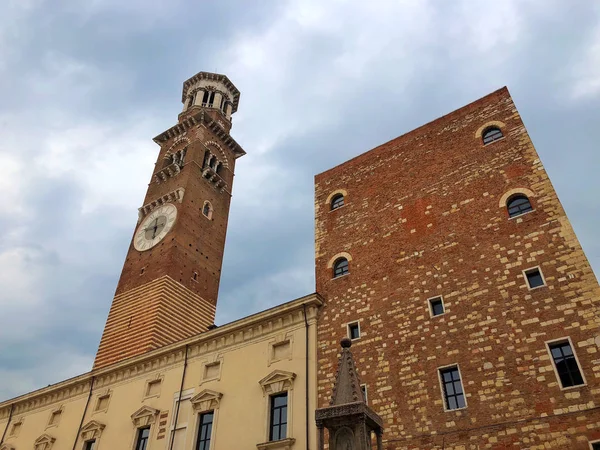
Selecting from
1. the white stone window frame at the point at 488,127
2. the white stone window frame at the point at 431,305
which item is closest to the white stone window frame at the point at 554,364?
the white stone window frame at the point at 431,305

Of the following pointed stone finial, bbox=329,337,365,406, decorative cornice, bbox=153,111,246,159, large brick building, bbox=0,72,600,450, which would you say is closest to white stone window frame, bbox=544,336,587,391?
large brick building, bbox=0,72,600,450

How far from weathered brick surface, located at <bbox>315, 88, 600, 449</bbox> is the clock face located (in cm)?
1513

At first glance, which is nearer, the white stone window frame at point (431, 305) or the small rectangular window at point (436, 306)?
the white stone window frame at point (431, 305)

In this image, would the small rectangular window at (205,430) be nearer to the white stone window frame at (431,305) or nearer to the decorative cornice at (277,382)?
the decorative cornice at (277,382)

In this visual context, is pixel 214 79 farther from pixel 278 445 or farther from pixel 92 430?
pixel 278 445

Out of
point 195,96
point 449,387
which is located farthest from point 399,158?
point 195,96

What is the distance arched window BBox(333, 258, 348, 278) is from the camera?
20141 mm

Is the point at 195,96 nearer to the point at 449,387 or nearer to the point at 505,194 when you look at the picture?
the point at 505,194

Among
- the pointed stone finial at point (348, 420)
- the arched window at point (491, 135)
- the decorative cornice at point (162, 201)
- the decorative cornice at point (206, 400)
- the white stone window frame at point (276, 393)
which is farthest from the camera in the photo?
the decorative cornice at point (162, 201)

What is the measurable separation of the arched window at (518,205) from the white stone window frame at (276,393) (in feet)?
31.1

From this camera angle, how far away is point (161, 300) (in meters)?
29.5

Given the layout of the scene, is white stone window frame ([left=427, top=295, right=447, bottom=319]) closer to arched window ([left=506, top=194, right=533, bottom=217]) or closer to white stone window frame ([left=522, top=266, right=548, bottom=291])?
white stone window frame ([left=522, top=266, right=548, bottom=291])

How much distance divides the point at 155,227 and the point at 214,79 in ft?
59.4

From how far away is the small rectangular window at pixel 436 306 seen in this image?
1644cm
